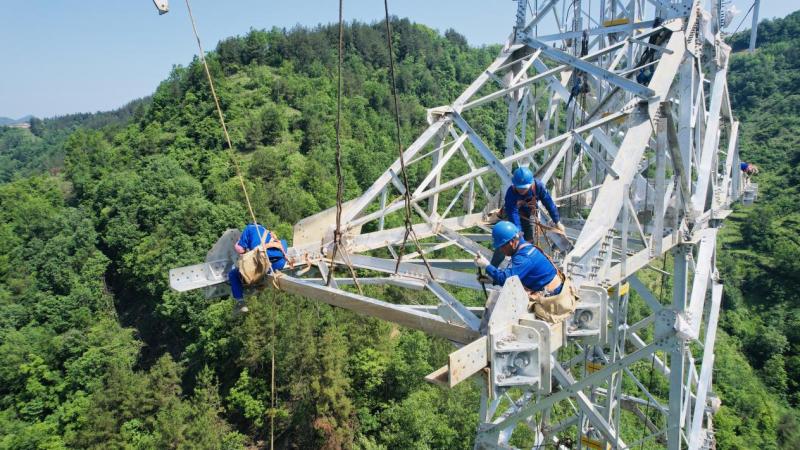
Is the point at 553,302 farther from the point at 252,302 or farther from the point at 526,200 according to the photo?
the point at 252,302

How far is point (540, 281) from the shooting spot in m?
5.53

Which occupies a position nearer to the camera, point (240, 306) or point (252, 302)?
point (240, 306)

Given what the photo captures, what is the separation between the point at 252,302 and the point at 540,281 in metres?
31.2

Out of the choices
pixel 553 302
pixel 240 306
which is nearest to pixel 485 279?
pixel 553 302

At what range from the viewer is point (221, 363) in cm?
3772

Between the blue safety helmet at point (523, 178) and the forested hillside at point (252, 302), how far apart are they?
55.3 ft

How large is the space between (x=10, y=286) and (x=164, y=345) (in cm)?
2492

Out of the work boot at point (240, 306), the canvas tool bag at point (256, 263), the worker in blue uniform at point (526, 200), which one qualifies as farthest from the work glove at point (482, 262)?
the work boot at point (240, 306)

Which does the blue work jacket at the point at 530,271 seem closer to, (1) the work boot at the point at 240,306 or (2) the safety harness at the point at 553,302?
(2) the safety harness at the point at 553,302

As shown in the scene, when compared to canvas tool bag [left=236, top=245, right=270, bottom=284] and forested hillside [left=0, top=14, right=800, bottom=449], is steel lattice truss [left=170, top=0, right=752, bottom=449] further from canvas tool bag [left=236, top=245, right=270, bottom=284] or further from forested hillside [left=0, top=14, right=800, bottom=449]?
forested hillside [left=0, top=14, right=800, bottom=449]

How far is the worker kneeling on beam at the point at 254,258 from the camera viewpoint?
7.29 m

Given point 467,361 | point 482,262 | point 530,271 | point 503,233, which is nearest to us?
point 467,361

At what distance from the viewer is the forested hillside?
30656mm

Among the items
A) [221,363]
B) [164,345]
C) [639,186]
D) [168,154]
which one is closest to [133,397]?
[221,363]
